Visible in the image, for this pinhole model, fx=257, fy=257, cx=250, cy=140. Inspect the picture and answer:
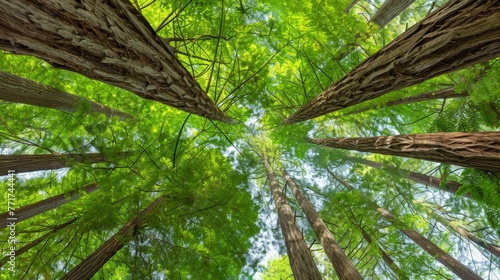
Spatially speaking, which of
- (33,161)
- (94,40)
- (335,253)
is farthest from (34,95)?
(335,253)

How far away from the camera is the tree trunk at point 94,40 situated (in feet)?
3.77

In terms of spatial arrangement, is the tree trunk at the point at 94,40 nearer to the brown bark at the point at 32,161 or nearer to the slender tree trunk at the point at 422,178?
the brown bark at the point at 32,161

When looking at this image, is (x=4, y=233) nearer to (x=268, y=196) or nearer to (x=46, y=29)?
(x=46, y=29)

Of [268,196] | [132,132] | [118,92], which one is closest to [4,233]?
[132,132]

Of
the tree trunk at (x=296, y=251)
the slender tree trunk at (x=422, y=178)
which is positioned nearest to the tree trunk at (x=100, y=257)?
the tree trunk at (x=296, y=251)

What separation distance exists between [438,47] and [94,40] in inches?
80.3

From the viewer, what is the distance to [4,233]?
3.61m

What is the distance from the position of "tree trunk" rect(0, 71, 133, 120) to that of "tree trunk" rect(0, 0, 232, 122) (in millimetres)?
1999

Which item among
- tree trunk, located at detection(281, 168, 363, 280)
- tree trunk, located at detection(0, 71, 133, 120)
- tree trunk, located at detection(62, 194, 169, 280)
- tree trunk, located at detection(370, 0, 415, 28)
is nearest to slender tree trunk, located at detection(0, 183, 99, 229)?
tree trunk, located at detection(62, 194, 169, 280)

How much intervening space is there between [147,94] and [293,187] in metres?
6.82

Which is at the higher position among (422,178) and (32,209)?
(32,209)

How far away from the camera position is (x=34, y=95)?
3445 mm

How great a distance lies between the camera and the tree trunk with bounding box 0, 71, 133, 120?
3123 millimetres

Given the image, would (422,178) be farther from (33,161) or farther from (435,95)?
(33,161)
